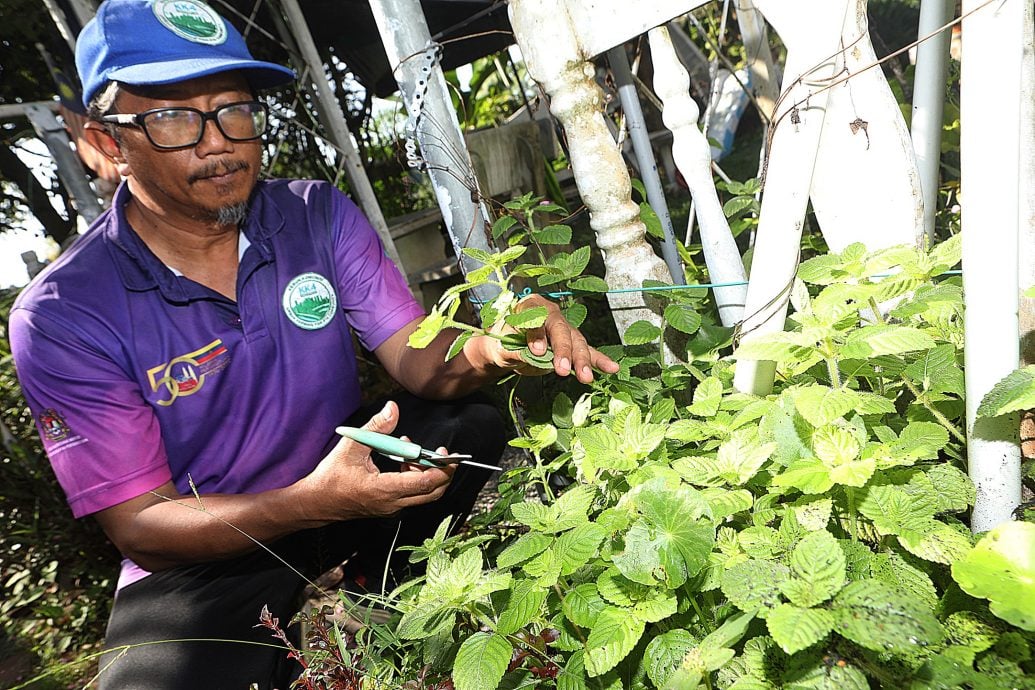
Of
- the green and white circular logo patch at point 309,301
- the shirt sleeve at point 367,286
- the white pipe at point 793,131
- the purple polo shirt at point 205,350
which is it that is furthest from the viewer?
the shirt sleeve at point 367,286

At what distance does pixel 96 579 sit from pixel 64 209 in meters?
3.36

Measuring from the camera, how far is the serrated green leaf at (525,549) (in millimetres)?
1108

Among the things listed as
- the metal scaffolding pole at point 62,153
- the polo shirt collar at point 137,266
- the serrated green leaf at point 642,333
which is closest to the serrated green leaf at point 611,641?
the serrated green leaf at point 642,333

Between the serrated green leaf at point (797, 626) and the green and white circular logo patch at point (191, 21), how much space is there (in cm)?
204

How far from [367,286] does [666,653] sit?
1.62 meters

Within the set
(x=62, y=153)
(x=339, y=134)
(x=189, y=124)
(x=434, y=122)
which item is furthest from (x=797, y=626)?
(x=339, y=134)

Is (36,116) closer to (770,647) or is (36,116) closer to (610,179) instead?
(610,179)

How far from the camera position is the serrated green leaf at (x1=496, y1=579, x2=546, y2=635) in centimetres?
107

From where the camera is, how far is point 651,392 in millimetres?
1701

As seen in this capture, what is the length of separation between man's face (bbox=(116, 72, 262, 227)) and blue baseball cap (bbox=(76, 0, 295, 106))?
0.05m

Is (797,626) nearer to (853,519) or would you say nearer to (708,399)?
(853,519)

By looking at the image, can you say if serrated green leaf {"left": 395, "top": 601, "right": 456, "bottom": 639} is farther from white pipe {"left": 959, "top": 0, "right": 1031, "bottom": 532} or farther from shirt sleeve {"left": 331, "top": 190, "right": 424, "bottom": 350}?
shirt sleeve {"left": 331, "top": 190, "right": 424, "bottom": 350}

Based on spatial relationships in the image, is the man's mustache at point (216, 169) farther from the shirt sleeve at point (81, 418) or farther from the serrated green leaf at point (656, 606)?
the serrated green leaf at point (656, 606)

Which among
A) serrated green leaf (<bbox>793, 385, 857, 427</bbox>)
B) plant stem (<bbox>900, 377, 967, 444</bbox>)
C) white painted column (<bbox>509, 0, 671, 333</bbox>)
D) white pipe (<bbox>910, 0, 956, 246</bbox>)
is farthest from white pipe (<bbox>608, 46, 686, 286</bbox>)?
serrated green leaf (<bbox>793, 385, 857, 427</bbox>)
